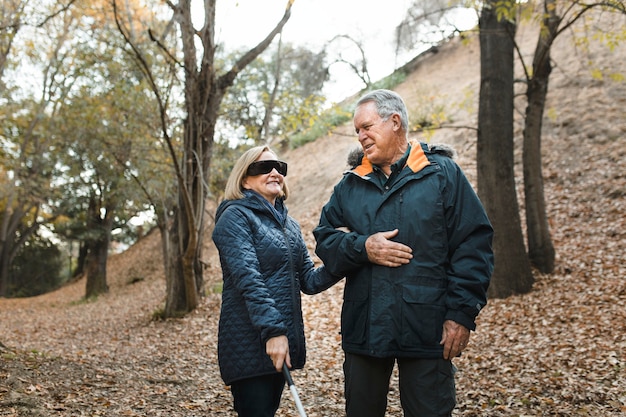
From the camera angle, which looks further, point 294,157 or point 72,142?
point 294,157

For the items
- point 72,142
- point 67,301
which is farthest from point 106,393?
point 67,301

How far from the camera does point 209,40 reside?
9250 mm

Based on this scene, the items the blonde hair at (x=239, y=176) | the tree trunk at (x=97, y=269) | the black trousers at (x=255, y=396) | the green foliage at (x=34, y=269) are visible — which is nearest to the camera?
the black trousers at (x=255, y=396)

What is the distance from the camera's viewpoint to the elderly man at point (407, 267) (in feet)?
8.73

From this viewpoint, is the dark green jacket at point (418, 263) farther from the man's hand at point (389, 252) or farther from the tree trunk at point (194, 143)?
the tree trunk at point (194, 143)

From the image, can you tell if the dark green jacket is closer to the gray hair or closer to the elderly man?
the elderly man

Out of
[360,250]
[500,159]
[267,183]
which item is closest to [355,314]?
[360,250]

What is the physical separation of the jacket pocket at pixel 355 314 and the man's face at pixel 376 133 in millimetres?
698

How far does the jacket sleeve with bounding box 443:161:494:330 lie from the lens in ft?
8.65

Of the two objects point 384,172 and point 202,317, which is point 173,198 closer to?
point 202,317

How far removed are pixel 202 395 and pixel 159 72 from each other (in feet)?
29.0

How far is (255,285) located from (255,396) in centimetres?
58

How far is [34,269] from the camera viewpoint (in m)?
28.2

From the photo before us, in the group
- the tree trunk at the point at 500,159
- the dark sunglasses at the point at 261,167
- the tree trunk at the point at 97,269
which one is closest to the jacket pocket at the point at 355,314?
the dark sunglasses at the point at 261,167
